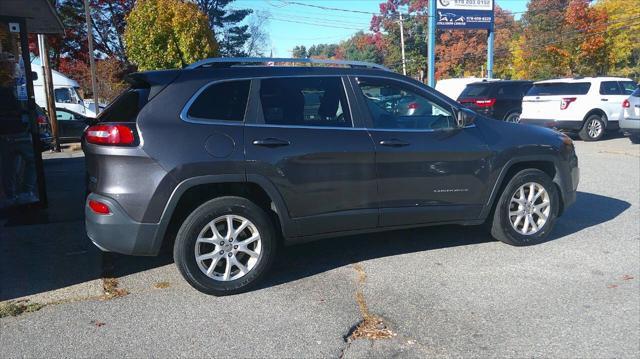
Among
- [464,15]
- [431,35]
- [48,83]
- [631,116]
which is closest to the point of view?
[631,116]

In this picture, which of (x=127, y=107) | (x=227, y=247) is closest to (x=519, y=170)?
(x=227, y=247)

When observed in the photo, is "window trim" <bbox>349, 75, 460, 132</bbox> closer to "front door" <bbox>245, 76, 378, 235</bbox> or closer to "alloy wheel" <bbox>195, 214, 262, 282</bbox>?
"front door" <bbox>245, 76, 378, 235</bbox>

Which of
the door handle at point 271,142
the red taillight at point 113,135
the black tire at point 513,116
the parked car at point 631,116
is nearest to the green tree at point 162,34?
the black tire at point 513,116

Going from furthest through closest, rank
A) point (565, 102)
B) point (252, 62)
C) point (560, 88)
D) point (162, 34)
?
point (162, 34), point (560, 88), point (565, 102), point (252, 62)

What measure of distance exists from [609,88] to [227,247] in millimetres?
14349

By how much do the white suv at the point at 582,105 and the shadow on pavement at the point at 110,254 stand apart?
8.44 metres

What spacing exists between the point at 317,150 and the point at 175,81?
1.28 metres

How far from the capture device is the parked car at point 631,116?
13.2 meters

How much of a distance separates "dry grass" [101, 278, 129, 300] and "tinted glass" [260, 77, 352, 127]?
6.11ft

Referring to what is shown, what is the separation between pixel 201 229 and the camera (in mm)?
4312

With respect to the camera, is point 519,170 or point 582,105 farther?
point 582,105

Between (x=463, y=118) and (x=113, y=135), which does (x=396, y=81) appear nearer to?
(x=463, y=118)

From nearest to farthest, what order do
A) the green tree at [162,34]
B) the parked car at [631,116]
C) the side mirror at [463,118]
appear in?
the side mirror at [463,118] < the parked car at [631,116] < the green tree at [162,34]

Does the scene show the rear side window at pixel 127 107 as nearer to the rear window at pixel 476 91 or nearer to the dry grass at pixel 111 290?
the dry grass at pixel 111 290
